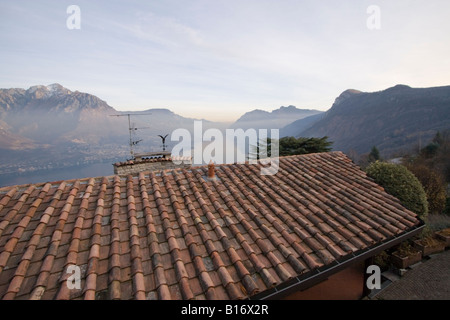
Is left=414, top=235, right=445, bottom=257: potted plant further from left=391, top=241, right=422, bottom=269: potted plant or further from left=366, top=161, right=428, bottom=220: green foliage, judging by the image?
left=366, top=161, right=428, bottom=220: green foliage

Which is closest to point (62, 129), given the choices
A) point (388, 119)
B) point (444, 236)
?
point (444, 236)

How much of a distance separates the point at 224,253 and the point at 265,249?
72cm

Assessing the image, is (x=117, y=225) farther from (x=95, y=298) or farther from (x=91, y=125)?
(x=91, y=125)

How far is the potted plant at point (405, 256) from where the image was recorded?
8.07 metres

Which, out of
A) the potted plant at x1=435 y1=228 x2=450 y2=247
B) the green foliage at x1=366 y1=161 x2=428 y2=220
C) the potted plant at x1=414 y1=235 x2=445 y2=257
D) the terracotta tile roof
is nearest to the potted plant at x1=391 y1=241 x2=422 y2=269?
the potted plant at x1=414 y1=235 x2=445 y2=257

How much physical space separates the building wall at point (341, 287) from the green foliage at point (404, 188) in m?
5.29

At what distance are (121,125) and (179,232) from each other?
160103 millimetres

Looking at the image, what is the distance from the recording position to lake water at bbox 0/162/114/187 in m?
53.3

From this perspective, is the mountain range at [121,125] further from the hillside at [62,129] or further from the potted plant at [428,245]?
the potted plant at [428,245]

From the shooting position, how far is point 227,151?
11031mm

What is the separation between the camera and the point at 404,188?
9164 millimetres
